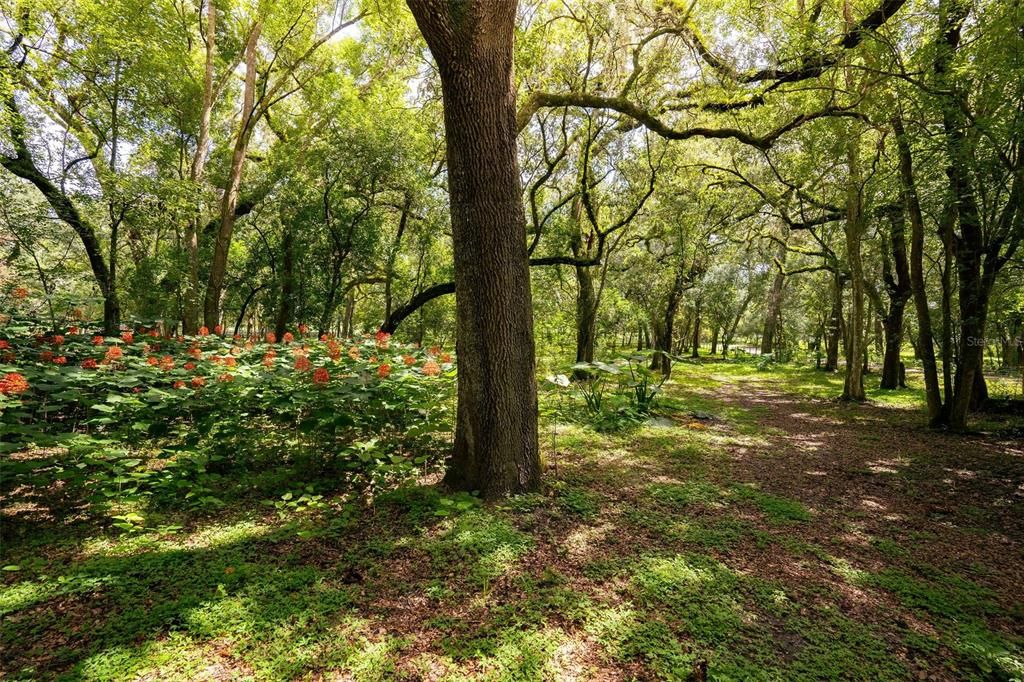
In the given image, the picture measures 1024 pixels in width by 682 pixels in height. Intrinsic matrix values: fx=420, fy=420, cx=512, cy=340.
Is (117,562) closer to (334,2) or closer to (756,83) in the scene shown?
(756,83)

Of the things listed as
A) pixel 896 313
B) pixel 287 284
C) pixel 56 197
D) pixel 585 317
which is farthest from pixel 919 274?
pixel 56 197

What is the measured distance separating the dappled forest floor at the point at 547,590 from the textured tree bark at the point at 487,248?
0.48m

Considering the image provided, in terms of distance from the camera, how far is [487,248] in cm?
328

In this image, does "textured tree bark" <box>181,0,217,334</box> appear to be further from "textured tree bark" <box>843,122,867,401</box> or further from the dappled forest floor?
"textured tree bark" <box>843,122,867,401</box>

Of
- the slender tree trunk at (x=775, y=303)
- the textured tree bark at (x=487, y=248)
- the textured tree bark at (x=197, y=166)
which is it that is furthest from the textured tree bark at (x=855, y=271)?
the textured tree bark at (x=197, y=166)

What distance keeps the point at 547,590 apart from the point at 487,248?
2.37 m

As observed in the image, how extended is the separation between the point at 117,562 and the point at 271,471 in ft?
4.92

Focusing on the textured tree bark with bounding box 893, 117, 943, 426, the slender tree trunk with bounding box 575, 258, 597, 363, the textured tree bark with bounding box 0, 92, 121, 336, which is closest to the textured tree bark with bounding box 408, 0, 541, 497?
the textured tree bark with bounding box 893, 117, 943, 426

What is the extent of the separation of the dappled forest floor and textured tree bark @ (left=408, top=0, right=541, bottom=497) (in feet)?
1.59

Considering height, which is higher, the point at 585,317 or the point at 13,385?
the point at 585,317

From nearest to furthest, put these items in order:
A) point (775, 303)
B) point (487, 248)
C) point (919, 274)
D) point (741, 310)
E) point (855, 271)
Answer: point (487, 248)
point (919, 274)
point (855, 271)
point (775, 303)
point (741, 310)

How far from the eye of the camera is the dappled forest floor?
6.28 feet

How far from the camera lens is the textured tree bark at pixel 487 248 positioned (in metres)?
3.12

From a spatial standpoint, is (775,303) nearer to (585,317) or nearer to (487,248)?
(585,317)
